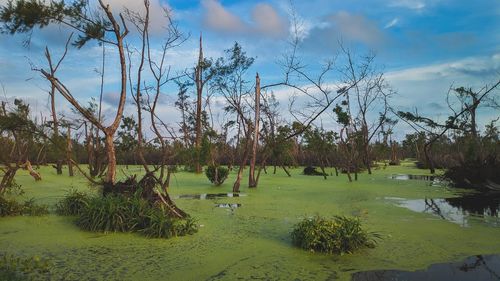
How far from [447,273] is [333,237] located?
4.19 feet

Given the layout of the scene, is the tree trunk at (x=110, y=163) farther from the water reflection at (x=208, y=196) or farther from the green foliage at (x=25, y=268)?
the green foliage at (x=25, y=268)

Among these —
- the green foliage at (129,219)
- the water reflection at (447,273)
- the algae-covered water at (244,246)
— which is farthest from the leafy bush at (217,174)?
the water reflection at (447,273)

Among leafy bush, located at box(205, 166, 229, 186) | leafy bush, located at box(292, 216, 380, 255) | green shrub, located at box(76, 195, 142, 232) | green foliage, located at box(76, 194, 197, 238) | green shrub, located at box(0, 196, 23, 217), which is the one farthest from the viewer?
leafy bush, located at box(205, 166, 229, 186)

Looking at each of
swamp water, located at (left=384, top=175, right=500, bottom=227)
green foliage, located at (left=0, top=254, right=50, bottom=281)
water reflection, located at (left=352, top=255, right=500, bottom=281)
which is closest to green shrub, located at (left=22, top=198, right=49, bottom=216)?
green foliage, located at (left=0, top=254, right=50, bottom=281)

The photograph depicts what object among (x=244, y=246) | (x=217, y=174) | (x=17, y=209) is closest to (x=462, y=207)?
(x=244, y=246)

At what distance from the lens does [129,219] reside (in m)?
6.14

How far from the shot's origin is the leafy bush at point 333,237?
194 inches

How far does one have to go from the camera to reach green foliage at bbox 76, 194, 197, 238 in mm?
5789

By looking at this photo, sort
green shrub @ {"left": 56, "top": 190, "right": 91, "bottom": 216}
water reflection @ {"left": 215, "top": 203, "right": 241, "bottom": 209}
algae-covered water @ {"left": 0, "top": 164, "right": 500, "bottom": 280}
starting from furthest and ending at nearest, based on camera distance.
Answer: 1. water reflection @ {"left": 215, "top": 203, "right": 241, "bottom": 209}
2. green shrub @ {"left": 56, "top": 190, "right": 91, "bottom": 216}
3. algae-covered water @ {"left": 0, "top": 164, "right": 500, "bottom": 280}

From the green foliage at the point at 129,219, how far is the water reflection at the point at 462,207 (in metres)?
4.58

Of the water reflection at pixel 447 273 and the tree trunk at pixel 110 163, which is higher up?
the tree trunk at pixel 110 163

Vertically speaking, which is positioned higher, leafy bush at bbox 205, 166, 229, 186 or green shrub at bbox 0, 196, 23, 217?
leafy bush at bbox 205, 166, 229, 186

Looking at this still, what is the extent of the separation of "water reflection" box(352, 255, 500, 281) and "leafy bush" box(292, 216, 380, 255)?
0.70m

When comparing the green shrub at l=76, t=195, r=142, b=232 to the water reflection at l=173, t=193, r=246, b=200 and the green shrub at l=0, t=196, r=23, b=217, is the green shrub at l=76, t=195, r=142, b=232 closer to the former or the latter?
the green shrub at l=0, t=196, r=23, b=217
